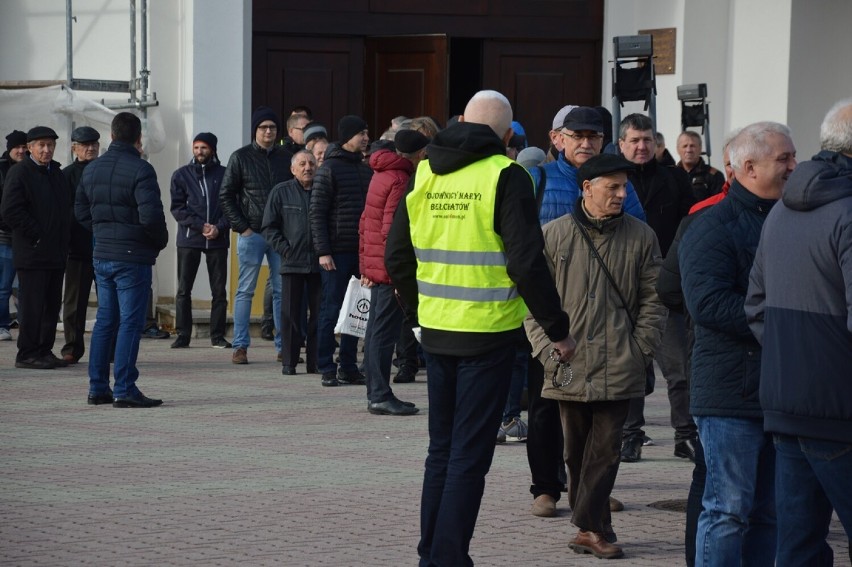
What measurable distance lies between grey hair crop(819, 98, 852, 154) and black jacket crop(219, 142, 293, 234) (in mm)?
9468

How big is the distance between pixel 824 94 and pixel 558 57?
131 inches

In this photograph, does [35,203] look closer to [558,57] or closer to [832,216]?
[558,57]

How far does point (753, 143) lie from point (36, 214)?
9109 millimetres

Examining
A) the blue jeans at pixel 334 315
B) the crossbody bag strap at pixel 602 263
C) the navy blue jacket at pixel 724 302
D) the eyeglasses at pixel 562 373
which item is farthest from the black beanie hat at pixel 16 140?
the navy blue jacket at pixel 724 302

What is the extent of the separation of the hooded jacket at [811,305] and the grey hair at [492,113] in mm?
1692

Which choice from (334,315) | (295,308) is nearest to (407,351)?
(334,315)

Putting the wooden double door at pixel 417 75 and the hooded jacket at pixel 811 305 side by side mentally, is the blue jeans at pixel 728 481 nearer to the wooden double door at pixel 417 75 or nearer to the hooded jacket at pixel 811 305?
the hooded jacket at pixel 811 305

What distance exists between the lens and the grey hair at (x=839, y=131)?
4.88 m

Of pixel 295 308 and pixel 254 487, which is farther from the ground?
pixel 295 308

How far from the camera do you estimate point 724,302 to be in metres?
5.36

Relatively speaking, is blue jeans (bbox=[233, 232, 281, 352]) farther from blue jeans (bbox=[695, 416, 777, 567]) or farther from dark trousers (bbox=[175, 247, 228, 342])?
blue jeans (bbox=[695, 416, 777, 567])

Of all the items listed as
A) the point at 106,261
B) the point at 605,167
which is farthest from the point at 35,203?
the point at 605,167

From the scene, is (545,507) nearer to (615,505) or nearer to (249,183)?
(615,505)

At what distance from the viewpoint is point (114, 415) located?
35.2 feet
